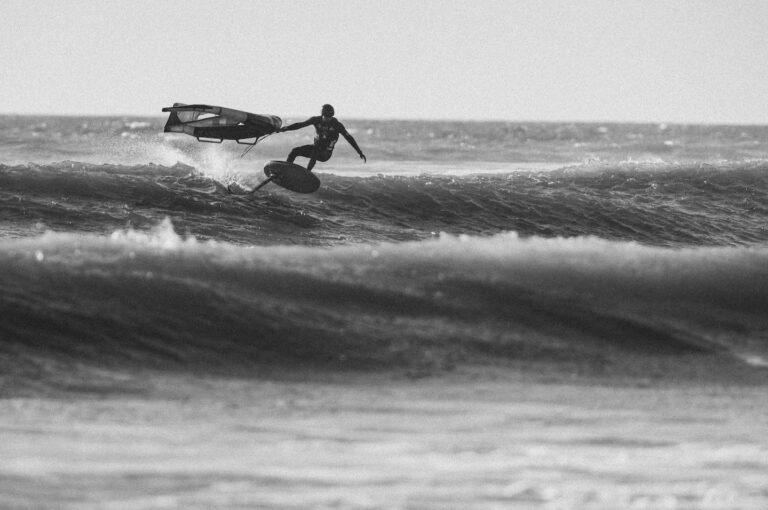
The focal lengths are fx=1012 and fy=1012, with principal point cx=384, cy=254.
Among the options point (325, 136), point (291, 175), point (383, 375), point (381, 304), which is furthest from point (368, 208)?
point (383, 375)

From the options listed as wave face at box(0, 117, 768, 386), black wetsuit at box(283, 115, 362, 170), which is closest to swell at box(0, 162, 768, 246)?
black wetsuit at box(283, 115, 362, 170)

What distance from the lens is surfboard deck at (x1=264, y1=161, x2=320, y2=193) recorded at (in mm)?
15469

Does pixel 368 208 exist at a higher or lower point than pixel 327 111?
lower

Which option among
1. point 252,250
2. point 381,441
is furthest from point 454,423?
point 252,250

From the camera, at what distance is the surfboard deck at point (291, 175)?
50.8ft

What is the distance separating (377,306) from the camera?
323 inches

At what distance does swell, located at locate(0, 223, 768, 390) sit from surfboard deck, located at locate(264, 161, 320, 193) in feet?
20.1

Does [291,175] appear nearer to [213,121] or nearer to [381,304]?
[213,121]

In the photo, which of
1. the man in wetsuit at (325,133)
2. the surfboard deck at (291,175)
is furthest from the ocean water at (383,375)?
the surfboard deck at (291,175)

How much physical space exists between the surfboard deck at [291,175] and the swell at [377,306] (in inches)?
241

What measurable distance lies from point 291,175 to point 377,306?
25.6ft

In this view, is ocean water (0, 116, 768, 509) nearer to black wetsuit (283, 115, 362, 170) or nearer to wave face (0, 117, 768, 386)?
wave face (0, 117, 768, 386)

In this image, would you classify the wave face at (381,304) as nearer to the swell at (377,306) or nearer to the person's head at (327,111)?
the swell at (377,306)

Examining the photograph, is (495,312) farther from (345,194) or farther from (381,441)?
(345,194)
